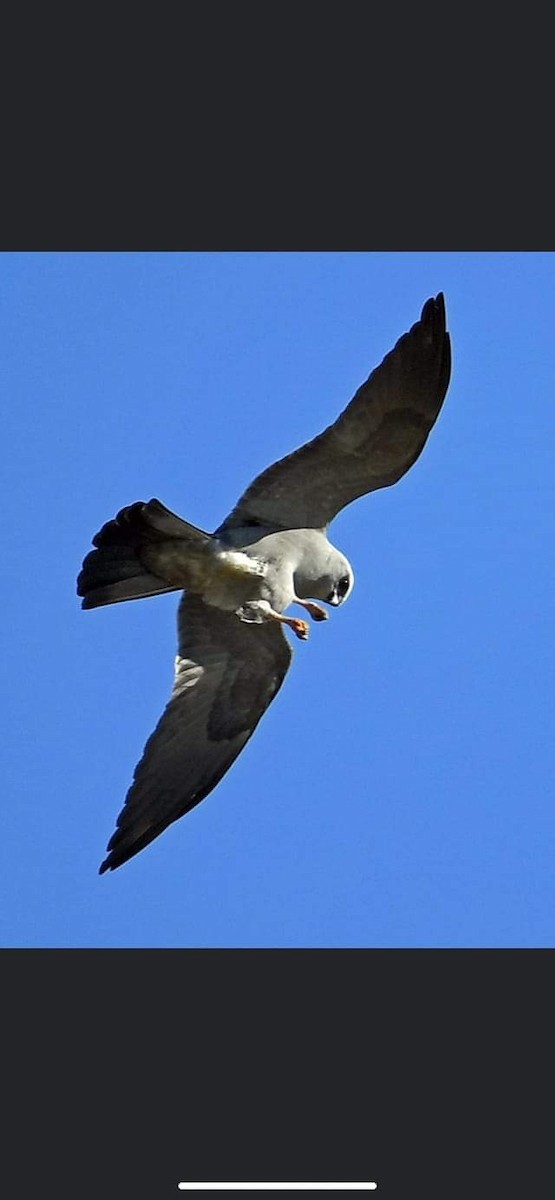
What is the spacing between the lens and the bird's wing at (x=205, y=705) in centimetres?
871

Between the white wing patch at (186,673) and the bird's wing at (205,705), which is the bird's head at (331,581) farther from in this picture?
the white wing patch at (186,673)

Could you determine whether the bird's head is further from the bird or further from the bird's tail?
the bird's tail

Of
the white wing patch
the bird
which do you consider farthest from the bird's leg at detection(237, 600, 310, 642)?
the white wing patch

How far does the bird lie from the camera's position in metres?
8.32

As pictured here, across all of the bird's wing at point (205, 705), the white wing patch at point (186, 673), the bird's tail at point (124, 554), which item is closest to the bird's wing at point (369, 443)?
the bird's tail at point (124, 554)

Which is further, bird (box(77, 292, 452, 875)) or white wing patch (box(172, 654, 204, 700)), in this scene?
white wing patch (box(172, 654, 204, 700))

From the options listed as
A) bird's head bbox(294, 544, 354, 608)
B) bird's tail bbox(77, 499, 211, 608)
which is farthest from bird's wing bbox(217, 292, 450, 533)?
bird's tail bbox(77, 499, 211, 608)

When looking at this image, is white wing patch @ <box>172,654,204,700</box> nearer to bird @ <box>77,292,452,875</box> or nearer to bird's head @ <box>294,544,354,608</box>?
bird @ <box>77,292,452,875</box>

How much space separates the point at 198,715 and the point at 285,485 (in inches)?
46.3
